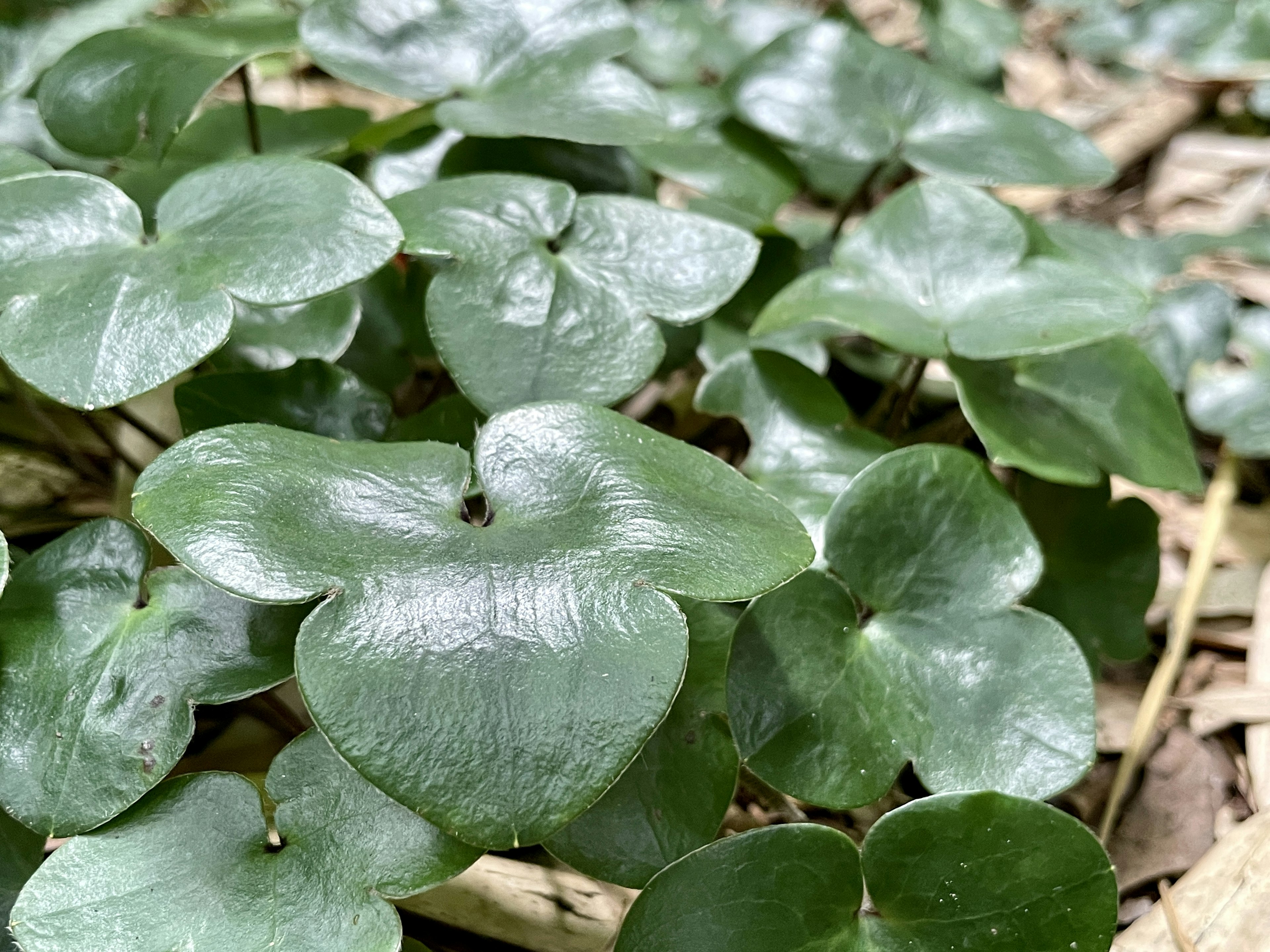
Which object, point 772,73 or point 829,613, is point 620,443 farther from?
point 772,73

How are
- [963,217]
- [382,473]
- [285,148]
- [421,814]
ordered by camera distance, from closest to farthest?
[421,814] → [382,473] → [963,217] → [285,148]

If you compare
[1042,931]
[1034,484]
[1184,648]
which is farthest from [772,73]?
[1042,931]

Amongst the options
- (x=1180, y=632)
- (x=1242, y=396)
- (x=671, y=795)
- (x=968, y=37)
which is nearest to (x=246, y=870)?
(x=671, y=795)

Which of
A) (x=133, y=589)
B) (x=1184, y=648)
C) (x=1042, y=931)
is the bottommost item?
(x=1184, y=648)

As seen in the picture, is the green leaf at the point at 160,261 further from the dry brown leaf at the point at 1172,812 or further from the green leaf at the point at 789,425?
the dry brown leaf at the point at 1172,812

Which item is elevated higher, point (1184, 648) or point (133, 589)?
point (133, 589)

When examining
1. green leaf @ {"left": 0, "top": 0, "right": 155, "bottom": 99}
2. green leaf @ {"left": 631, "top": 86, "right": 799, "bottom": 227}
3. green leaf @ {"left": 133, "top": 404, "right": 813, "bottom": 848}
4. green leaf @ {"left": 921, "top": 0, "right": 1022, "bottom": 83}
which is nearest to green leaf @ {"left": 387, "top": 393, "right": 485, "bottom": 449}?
green leaf @ {"left": 133, "top": 404, "right": 813, "bottom": 848}

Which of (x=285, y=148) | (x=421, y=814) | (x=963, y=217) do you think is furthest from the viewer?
(x=285, y=148)
